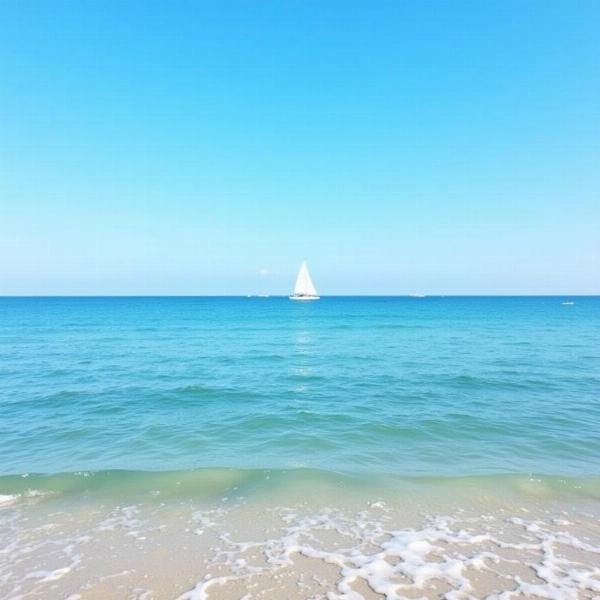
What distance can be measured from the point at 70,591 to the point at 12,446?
7939 millimetres

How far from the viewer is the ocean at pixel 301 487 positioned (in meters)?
5.58

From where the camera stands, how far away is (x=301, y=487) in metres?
8.54

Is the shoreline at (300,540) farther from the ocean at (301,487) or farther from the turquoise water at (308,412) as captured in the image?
the turquoise water at (308,412)

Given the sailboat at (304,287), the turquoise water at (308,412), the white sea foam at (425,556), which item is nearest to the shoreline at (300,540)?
the white sea foam at (425,556)

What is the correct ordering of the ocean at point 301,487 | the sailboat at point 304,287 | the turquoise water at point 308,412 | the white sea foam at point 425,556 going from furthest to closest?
the sailboat at point 304,287
the turquoise water at point 308,412
the ocean at point 301,487
the white sea foam at point 425,556

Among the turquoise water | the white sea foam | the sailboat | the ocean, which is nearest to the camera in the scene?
the white sea foam

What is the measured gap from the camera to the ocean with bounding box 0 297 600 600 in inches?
220

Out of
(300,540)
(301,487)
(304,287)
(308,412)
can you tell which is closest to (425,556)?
(300,540)

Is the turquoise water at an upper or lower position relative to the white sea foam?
lower

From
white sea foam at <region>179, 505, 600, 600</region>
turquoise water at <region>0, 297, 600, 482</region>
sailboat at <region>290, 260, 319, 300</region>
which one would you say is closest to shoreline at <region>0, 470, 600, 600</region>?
white sea foam at <region>179, 505, 600, 600</region>

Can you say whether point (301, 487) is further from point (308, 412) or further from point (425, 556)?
point (308, 412)

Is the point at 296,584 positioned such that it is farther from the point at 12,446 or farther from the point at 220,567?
the point at 12,446

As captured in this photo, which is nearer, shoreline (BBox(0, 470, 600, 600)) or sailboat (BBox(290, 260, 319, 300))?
shoreline (BBox(0, 470, 600, 600))

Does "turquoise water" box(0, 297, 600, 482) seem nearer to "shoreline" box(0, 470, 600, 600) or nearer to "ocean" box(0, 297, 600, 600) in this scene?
"ocean" box(0, 297, 600, 600)
